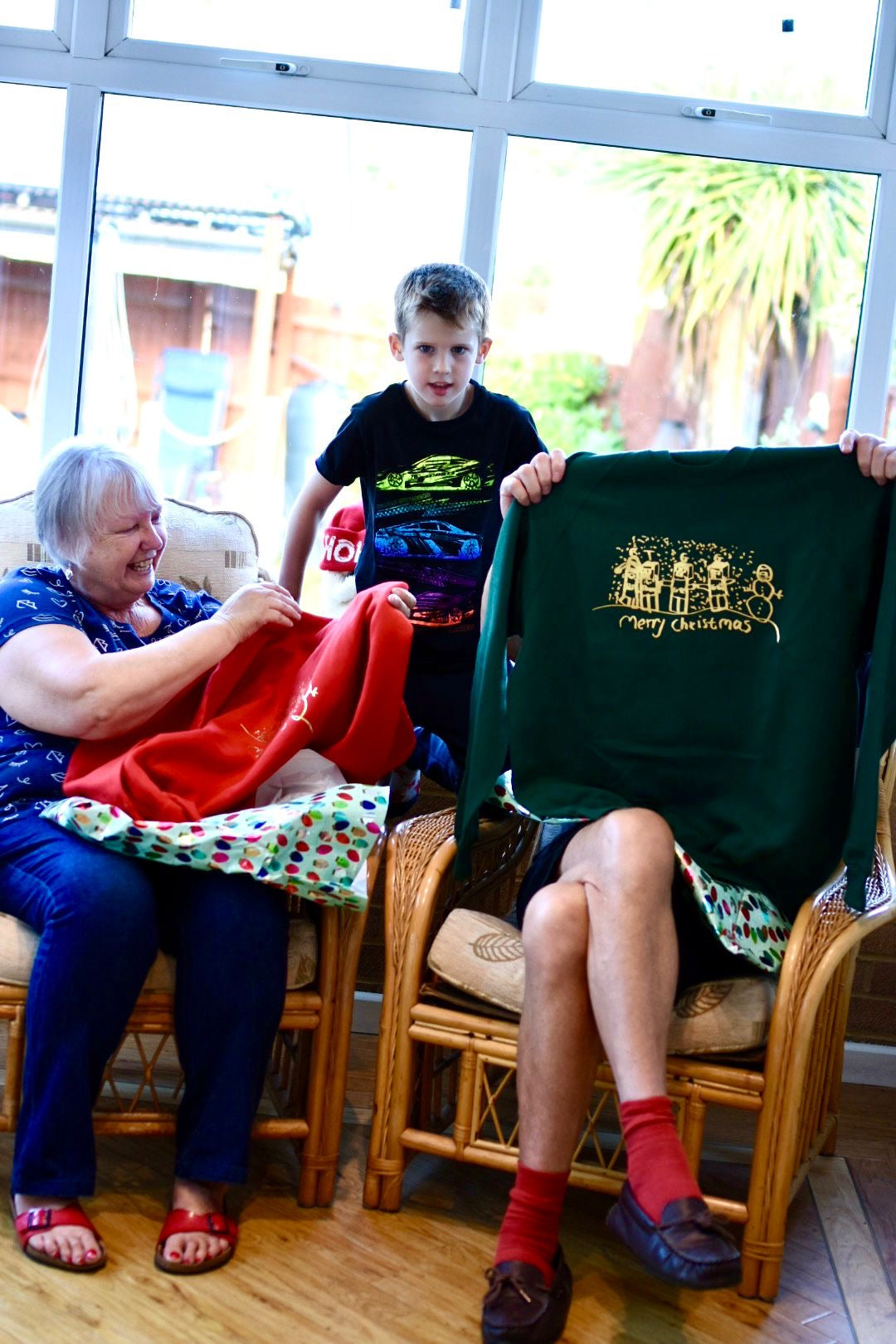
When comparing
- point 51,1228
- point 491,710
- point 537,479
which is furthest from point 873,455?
point 51,1228

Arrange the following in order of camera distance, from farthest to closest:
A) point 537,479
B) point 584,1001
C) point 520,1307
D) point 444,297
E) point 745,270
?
point 745,270 < point 444,297 < point 537,479 < point 584,1001 < point 520,1307

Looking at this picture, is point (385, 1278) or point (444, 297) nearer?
point (385, 1278)

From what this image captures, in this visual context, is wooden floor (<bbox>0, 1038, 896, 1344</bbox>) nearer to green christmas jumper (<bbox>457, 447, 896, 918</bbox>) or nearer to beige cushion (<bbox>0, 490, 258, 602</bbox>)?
green christmas jumper (<bbox>457, 447, 896, 918</bbox>)

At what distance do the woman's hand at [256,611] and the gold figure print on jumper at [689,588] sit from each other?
498mm

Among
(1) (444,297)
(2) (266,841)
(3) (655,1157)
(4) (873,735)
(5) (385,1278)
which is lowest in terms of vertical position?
(5) (385,1278)

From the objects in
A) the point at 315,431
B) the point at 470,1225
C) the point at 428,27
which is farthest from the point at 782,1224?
the point at 428,27

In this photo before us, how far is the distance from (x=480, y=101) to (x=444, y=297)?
2.73 ft

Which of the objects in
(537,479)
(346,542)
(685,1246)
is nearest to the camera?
(685,1246)

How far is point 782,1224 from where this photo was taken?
180 centimetres

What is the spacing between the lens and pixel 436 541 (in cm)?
228

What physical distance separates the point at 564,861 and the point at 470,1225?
58 cm

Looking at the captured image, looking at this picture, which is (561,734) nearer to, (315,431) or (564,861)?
(564,861)

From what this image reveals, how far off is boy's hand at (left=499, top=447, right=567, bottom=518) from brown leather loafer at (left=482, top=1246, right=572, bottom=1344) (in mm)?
1053

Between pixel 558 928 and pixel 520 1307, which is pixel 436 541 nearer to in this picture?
pixel 558 928
